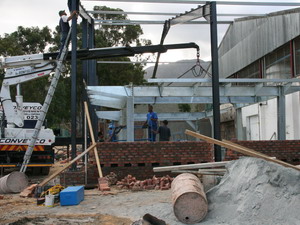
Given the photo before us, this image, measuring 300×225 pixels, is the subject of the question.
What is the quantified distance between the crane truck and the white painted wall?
5.82 meters

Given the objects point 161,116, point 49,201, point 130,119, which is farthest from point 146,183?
point 161,116

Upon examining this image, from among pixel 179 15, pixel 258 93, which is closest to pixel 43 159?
pixel 179 15

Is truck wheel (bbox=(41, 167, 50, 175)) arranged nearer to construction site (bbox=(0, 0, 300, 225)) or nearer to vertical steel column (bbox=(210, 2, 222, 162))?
construction site (bbox=(0, 0, 300, 225))

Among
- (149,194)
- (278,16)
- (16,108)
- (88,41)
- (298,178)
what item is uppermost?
(278,16)

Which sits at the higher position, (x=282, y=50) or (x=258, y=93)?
(x=282, y=50)

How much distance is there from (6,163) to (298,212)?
10.2 metres

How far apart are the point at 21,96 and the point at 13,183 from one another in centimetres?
351

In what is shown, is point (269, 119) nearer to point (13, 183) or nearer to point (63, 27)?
point (63, 27)

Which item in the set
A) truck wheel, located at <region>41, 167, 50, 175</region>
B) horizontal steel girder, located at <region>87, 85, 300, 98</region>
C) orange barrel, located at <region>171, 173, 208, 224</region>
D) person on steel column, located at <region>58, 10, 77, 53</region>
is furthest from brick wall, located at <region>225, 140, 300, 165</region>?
truck wheel, located at <region>41, 167, 50, 175</region>

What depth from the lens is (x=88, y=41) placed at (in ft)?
45.8

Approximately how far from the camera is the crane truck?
467 inches

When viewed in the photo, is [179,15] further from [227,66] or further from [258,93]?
[227,66]

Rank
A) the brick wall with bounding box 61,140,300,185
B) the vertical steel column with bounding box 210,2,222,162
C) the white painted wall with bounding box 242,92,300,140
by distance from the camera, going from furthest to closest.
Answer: the white painted wall with bounding box 242,92,300,140
the vertical steel column with bounding box 210,2,222,162
the brick wall with bounding box 61,140,300,185

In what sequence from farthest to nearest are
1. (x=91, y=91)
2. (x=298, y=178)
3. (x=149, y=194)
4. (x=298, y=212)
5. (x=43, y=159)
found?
1. (x=43, y=159)
2. (x=91, y=91)
3. (x=149, y=194)
4. (x=298, y=178)
5. (x=298, y=212)
